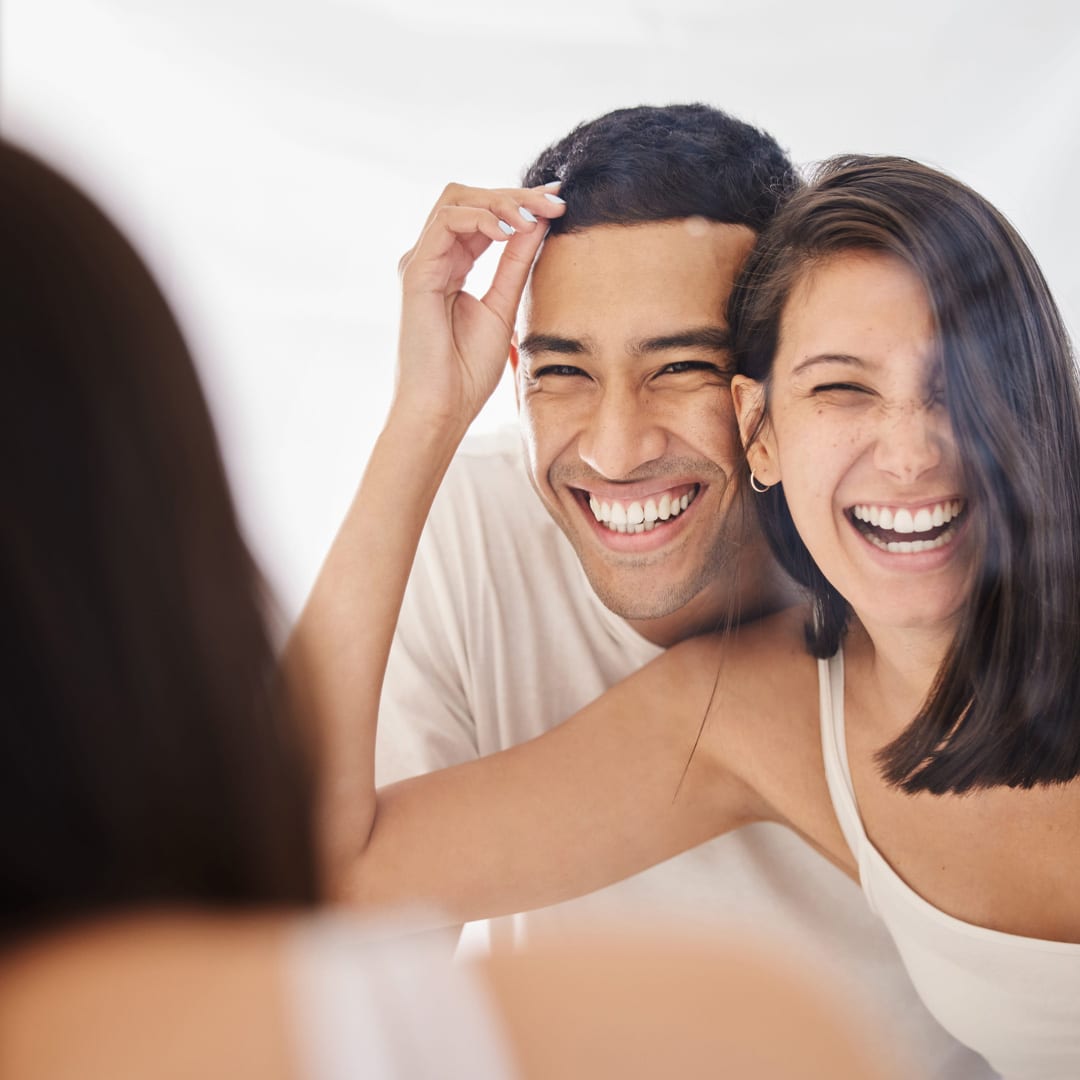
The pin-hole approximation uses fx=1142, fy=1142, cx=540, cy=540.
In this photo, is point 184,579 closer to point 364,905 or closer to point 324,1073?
point 324,1073

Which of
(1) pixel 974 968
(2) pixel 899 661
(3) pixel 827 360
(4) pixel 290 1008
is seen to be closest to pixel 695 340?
(3) pixel 827 360

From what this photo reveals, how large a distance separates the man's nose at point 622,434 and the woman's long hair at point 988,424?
0.32ft

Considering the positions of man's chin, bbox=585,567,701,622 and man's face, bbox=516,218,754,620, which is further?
man's chin, bbox=585,567,701,622

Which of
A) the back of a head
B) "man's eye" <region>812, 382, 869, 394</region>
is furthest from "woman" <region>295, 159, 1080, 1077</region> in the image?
the back of a head

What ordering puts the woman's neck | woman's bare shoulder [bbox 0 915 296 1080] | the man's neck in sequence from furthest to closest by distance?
the man's neck
the woman's neck
woman's bare shoulder [bbox 0 915 296 1080]

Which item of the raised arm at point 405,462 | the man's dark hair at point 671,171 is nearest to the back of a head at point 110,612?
the raised arm at point 405,462

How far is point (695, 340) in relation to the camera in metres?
1.03

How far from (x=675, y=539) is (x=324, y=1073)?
0.74 meters

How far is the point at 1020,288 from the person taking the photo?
93cm

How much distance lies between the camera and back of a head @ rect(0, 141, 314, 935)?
463mm

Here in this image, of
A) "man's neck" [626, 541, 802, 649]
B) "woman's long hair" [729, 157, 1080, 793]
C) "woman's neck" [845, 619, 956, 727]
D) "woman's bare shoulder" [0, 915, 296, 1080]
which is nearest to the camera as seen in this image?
"woman's bare shoulder" [0, 915, 296, 1080]

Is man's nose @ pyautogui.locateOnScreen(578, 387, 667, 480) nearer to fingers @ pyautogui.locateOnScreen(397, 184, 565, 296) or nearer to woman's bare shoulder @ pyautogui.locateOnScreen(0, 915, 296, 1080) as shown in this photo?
fingers @ pyautogui.locateOnScreen(397, 184, 565, 296)

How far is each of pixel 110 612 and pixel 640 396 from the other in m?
0.65

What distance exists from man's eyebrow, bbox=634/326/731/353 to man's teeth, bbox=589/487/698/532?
0.46 ft
